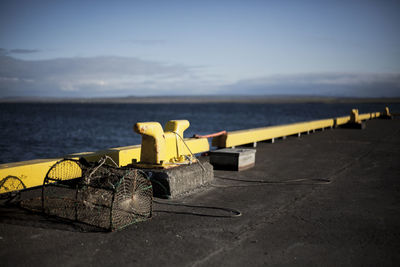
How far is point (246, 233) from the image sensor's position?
512cm

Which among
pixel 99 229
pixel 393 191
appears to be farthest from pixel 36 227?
pixel 393 191

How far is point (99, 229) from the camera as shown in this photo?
17.3 ft

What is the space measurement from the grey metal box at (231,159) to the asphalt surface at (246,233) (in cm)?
155

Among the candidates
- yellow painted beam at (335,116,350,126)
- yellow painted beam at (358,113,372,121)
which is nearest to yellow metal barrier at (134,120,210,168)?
yellow painted beam at (335,116,350,126)

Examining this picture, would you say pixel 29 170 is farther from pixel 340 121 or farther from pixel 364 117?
pixel 364 117

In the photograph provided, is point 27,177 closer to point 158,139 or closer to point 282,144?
point 158,139

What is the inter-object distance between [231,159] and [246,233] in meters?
4.98

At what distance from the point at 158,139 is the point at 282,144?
10.2 m

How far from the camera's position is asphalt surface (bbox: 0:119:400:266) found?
14.0ft

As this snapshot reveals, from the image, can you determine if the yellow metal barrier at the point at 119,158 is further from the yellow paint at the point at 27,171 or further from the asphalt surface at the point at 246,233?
the asphalt surface at the point at 246,233

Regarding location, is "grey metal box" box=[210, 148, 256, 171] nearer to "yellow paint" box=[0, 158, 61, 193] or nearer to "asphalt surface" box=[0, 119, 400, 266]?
"asphalt surface" box=[0, 119, 400, 266]

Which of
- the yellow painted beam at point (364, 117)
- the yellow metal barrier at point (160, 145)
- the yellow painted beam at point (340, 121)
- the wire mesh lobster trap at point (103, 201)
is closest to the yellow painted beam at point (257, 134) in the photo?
the yellow painted beam at point (340, 121)

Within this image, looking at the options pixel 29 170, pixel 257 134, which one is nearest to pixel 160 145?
pixel 29 170

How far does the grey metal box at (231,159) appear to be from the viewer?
9.95m
